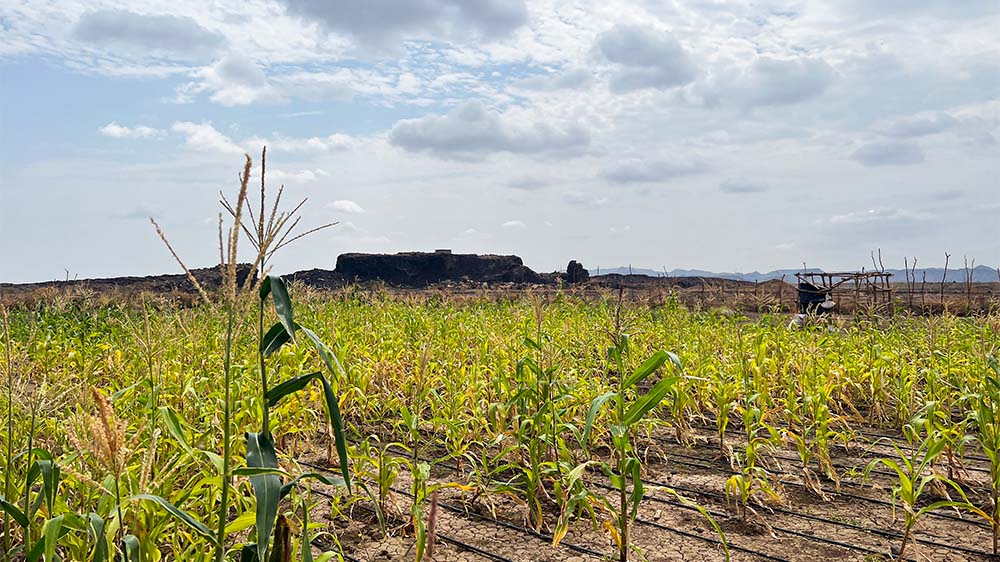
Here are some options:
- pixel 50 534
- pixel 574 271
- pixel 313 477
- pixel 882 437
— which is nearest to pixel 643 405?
pixel 313 477

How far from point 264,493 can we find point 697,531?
2226 mm

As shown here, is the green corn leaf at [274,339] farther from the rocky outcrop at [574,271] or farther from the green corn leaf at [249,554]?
the rocky outcrop at [574,271]

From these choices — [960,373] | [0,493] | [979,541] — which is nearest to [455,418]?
[0,493]

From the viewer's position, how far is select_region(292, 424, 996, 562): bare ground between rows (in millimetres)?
2865

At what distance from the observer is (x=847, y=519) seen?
328 centimetres

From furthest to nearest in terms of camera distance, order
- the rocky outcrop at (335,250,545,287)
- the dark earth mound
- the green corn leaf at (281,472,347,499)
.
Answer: the rocky outcrop at (335,250,545,287) < the dark earth mound < the green corn leaf at (281,472,347,499)

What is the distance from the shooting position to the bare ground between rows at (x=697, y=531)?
2.87m

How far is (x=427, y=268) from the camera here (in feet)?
163

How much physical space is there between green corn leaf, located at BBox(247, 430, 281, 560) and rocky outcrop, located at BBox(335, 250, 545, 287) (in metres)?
45.5

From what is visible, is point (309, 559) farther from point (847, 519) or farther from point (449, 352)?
point (449, 352)

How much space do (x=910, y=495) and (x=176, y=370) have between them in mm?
4131

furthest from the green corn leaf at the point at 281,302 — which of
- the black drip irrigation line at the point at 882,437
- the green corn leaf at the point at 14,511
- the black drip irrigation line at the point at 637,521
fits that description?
the black drip irrigation line at the point at 882,437

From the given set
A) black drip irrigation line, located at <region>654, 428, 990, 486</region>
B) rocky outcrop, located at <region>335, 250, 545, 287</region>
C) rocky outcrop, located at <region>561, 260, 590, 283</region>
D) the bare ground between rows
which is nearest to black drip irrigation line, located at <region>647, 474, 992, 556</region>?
the bare ground between rows

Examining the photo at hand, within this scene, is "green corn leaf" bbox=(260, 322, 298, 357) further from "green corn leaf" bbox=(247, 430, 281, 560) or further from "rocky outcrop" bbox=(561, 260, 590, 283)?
"rocky outcrop" bbox=(561, 260, 590, 283)
